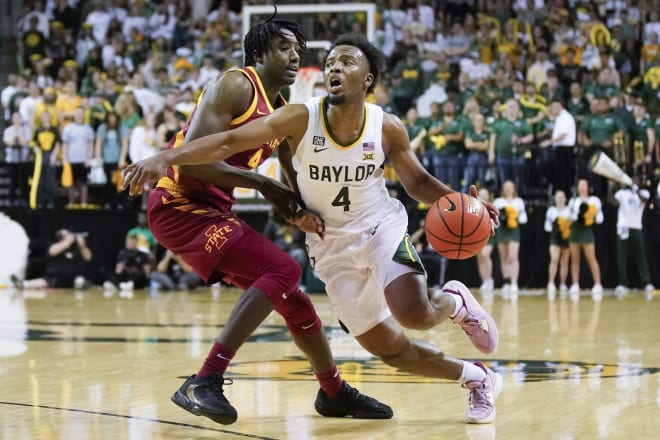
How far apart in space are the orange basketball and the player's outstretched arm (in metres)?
A: 0.85

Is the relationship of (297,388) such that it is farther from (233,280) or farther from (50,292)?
(50,292)

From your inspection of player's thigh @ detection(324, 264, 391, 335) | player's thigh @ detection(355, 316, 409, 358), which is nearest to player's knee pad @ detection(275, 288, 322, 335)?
player's thigh @ detection(324, 264, 391, 335)

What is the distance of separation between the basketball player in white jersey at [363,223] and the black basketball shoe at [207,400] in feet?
2.65

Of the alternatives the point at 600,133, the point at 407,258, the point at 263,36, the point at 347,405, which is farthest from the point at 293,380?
the point at 600,133

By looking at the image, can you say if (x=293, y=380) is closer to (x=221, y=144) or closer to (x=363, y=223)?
(x=363, y=223)

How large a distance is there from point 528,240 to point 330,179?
1237 centimetres

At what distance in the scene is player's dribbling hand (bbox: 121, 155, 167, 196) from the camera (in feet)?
16.5

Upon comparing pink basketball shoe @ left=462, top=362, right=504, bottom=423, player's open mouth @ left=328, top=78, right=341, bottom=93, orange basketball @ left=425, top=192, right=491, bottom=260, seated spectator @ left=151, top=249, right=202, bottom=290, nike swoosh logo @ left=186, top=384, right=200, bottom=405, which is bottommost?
seated spectator @ left=151, top=249, right=202, bottom=290

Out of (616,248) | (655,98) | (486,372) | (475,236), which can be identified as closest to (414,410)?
(486,372)

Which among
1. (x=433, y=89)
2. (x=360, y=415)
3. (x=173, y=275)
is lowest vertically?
(x=173, y=275)

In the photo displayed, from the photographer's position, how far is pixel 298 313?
5.80m

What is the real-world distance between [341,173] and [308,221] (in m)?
0.30

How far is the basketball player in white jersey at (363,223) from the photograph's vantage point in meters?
5.61

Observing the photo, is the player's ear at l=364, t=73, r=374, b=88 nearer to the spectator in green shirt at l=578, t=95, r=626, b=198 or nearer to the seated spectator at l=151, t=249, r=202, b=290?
the spectator in green shirt at l=578, t=95, r=626, b=198
